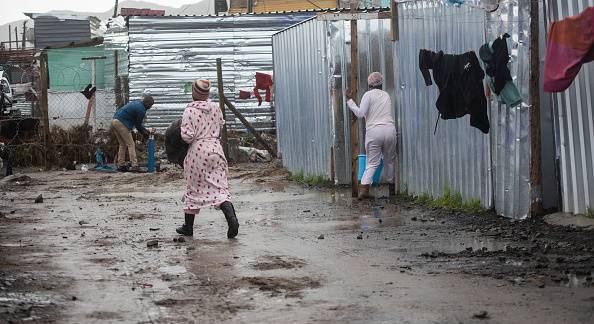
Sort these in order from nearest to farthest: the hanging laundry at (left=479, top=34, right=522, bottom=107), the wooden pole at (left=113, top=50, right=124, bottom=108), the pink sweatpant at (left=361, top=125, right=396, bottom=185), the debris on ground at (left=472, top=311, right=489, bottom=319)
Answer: the debris on ground at (left=472, top=311, right=489, bottom=319), the hanging laundry at (left=479, top=34, right=522, bottom=107), the pink sweatpant at (left=361, top=125, right=396, bottom=185), the wooden pole at (left=113, top=50, right=124, bottom=108)

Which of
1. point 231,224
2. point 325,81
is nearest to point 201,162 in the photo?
point 231,224

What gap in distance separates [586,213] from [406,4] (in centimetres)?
545

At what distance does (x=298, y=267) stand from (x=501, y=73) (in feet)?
12.3

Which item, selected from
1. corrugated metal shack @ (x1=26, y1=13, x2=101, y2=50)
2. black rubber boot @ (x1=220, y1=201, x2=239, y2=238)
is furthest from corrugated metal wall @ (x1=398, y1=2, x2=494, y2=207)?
corrugated metal shack @ (x1=26, y1=13, x2=101, y2=50)

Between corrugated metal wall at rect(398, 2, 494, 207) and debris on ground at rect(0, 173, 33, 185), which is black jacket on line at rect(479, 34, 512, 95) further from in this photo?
debris on ground at rect(0, 173, 33, 185)

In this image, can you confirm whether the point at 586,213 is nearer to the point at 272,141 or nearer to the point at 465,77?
the point at 465,77

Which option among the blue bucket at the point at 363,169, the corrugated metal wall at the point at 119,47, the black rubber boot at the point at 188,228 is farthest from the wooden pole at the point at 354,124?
the corrugated metal wall at the point at 119,47

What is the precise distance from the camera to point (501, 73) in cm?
1070

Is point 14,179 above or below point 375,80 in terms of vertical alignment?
below

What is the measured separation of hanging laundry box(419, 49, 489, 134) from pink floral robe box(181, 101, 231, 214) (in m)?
2.96

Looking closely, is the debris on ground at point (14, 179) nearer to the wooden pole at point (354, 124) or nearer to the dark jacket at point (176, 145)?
the wooden pole at point (354, 124)

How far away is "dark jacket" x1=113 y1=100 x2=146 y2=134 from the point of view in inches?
907

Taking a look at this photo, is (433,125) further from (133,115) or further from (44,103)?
(44,103)

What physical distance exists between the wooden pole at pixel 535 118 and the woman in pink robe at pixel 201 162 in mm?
3253
